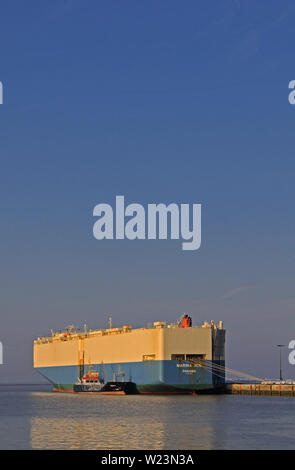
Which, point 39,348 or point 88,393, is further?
point 39,348

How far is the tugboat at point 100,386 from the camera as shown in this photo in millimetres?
119625

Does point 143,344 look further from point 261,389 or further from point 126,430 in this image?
point 126,430

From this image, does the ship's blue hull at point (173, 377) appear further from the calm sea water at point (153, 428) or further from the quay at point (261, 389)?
the calm sea water at point (153, 428)

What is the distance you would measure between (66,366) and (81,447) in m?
102

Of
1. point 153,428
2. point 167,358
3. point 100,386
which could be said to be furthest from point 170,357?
point 153,428

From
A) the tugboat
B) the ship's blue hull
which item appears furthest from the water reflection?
the tugboat

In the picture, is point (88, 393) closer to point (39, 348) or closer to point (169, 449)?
point (39, 348)

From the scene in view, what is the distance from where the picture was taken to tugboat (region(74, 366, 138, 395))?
120 m

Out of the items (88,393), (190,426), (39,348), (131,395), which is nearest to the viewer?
(190,426)

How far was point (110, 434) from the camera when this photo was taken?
54.8m

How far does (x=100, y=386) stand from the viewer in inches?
5044

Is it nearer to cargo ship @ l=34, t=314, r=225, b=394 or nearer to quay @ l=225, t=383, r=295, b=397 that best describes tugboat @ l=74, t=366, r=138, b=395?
cargo ship @ l=34, t=314, r=225, b=394
